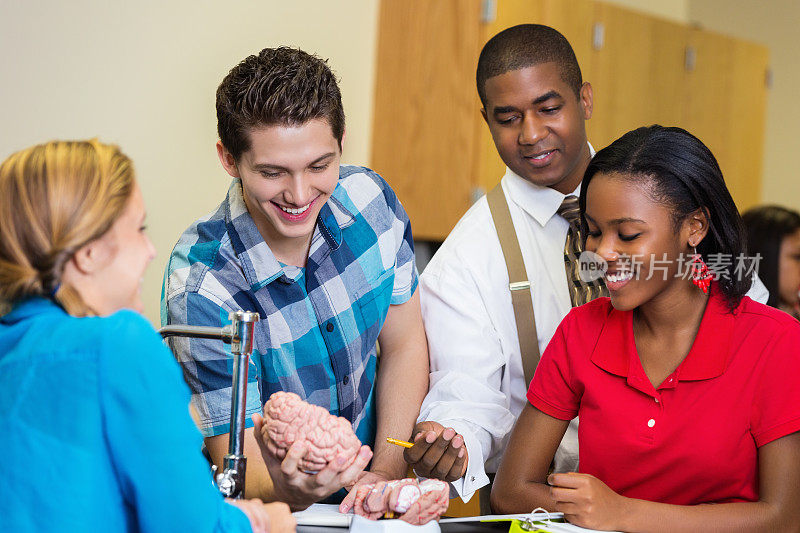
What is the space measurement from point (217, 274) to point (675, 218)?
0.82 metres

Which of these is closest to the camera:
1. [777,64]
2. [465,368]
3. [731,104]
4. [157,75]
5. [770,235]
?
[465,368]

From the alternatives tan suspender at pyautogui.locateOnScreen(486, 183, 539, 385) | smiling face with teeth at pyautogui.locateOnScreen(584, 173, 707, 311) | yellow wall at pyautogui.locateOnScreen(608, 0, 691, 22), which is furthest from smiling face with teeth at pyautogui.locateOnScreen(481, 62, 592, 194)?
yellow wall at pyautogui.locateOnScreen(608, 0, 691, 22)

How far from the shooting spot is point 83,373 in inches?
35.8

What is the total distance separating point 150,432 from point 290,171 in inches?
27.4

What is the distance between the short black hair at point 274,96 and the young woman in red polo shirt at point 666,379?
1.67 feet

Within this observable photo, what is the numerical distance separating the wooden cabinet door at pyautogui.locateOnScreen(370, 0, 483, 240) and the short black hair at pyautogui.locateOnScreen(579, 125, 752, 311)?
185 centimetres

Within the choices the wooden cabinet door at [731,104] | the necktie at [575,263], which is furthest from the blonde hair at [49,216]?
the wooden cabinet door at [731,104]

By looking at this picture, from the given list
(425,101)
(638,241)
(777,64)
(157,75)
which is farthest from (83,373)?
(777,64)

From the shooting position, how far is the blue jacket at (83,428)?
912 millimetres

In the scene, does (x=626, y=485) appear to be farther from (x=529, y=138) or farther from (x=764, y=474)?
(x=529, y=138)

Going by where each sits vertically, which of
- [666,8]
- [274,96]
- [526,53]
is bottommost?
[274,96]

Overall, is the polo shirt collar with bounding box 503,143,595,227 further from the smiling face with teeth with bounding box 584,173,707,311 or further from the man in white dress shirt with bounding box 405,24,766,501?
the smiling face with teeth with bounding box 584,173,707,311

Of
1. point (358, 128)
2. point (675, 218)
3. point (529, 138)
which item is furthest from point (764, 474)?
point (358, 128)

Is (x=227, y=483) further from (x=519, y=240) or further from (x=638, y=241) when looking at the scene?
(x=519, y=240)
